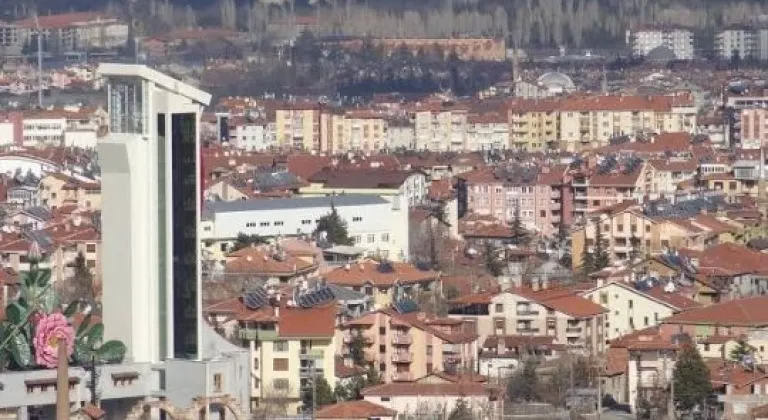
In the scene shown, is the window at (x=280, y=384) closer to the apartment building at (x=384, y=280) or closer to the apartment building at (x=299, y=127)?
the apartment building at (x=384, y=280)

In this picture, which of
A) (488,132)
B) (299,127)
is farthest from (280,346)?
(299,127)

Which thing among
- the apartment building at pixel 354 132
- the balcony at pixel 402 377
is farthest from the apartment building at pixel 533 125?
the balcony at pixel 402 377

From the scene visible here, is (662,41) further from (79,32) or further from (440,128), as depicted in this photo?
(440,128)

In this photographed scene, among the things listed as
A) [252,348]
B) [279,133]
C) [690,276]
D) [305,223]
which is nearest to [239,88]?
[279,133]

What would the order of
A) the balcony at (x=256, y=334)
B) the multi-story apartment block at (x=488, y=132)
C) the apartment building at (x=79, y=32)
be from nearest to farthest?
1. the balcony at (x=256, y=334)
2. the multi-story apartment block at (x=488, y=132)
3. the apartment building at (x=79, y=32)

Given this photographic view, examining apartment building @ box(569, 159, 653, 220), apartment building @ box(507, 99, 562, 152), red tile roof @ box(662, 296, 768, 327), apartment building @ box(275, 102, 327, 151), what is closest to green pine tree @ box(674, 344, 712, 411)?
red tile roof @ box(662, 296, 768, 327)

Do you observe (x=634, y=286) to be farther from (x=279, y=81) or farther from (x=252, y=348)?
(x=279, y=81)

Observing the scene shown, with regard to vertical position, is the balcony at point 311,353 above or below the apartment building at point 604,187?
below
